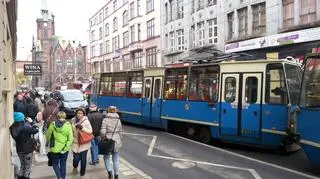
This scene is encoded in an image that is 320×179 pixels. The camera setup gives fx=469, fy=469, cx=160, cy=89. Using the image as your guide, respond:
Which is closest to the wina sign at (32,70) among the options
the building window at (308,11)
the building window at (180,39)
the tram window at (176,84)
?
the building window at (180,39)

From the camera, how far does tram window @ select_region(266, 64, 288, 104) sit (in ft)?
44.2

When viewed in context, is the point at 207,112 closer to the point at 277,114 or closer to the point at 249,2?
the point at 277,114

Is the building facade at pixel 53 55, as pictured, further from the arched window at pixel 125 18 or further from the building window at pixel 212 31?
the building window at pixel 212 31

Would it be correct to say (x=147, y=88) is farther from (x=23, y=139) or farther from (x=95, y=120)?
(x=23, y=139)

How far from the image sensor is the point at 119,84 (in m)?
24.1

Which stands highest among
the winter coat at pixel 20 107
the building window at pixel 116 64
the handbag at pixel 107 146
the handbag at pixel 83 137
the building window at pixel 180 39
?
the building window at pixel 180 39

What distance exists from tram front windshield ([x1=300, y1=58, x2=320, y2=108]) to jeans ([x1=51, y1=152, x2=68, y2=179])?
18.5ft

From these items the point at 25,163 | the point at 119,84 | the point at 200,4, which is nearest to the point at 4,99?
the point at 25,163

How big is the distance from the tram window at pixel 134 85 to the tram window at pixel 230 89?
7121mm

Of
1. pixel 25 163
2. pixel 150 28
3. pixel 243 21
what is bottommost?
pixel 25 163

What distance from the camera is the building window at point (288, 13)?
26.2m

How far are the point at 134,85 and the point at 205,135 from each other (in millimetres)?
6769

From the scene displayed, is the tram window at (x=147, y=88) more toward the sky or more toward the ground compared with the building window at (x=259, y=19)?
more toward the ground

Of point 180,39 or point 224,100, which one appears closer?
point 224,100
